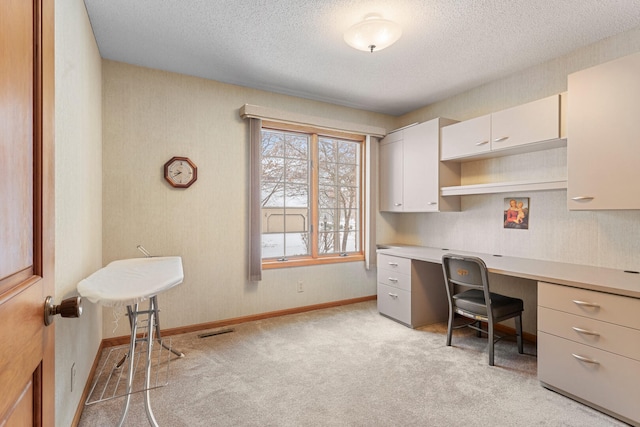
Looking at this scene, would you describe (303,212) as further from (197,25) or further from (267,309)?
Answer: (197,25)

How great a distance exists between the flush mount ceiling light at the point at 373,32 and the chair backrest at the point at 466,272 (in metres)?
1.77

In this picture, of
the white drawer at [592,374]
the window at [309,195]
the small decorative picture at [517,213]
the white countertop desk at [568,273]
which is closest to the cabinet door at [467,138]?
the small decorative picture at [517,213]

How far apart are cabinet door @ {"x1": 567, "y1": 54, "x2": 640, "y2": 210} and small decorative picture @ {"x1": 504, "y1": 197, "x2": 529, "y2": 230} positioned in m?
0.73

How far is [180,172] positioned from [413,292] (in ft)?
8.62

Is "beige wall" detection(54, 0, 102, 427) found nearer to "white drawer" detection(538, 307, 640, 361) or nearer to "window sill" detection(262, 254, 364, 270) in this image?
"window sill" detection(262, 254, 364, 270)

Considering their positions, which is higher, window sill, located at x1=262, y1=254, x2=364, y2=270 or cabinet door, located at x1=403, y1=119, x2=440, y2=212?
cabinet door, located at x1=403, y1=119, x2=440, y2=212

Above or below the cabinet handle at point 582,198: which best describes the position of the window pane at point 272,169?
above

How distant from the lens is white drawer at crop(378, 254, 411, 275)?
3.41 meters

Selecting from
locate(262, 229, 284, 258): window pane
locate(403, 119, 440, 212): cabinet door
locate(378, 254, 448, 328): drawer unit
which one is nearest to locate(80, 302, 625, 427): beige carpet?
locate(378, 254, 448, 328): drawer unit

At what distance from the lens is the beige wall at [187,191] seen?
2939 mm

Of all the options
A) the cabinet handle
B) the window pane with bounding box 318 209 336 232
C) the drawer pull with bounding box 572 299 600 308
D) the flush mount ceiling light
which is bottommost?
the drawer pull with bounding box 572 299 600 308

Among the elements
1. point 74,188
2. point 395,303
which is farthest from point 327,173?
point 74,188

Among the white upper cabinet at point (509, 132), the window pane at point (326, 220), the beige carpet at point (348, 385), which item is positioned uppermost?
the white upper cabinet at point (509, 132)

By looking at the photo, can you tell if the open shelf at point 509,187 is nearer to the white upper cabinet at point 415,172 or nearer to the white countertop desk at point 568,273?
the white upper cabinet at point 415,172
